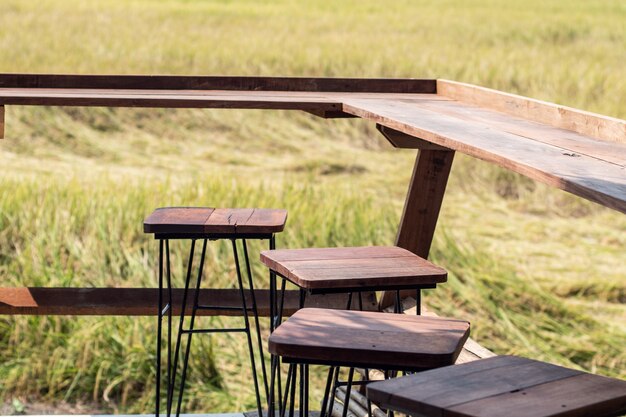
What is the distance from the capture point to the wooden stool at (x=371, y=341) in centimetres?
173

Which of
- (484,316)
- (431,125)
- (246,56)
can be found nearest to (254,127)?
(246,56)

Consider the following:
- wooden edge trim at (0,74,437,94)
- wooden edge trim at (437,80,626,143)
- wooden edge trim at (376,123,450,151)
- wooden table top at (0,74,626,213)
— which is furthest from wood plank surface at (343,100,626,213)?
wooden edge trim at (0,74,437,94)

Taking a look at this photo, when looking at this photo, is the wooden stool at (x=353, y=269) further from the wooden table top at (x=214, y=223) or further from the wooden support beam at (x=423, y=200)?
the wooden support beam at (x=423, y=200)

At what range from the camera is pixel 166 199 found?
597 centimetres

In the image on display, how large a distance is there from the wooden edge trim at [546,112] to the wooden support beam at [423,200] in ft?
0.73

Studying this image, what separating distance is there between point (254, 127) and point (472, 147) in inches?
318

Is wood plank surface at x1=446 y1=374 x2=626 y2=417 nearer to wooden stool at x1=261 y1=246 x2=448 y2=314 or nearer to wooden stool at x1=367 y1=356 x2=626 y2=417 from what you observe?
wooden stool at x1=367 y1=356 x2=626 y2=417

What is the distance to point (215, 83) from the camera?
3.66m

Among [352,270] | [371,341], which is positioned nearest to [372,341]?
[371,341]

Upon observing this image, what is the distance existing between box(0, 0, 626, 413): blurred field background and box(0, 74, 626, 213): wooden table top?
4.37 ft

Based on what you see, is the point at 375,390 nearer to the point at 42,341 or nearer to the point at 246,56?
the point at 42,341

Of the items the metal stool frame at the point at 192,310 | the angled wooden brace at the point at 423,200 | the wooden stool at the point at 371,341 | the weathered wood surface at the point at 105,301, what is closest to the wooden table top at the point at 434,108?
the angled wooden brace at the point at 423,200

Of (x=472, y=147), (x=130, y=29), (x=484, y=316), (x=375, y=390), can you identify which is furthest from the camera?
(x=130, y=29)

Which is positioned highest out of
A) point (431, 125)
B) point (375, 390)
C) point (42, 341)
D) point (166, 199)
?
point (431, 125)
